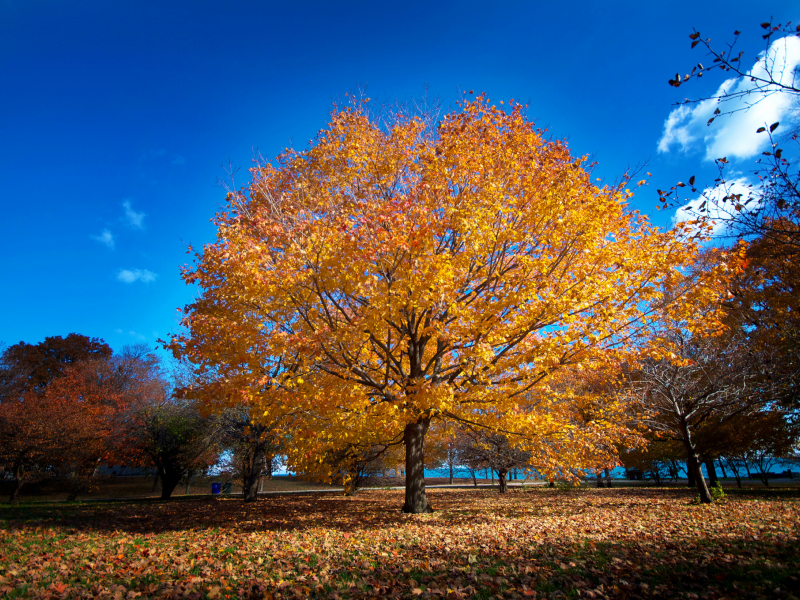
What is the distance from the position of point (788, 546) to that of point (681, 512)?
502 cm

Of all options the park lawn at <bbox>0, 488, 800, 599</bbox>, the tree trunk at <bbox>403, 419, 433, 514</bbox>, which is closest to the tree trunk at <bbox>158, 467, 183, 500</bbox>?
the park lawn at <bbox>0, 488, 800, 599</bbox>

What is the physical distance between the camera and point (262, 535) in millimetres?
7000

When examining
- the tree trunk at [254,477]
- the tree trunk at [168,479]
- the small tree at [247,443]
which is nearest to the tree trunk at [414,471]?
the small tree at [247,443]

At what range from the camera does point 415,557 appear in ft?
17.0

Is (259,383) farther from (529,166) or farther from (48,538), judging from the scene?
(529,166)

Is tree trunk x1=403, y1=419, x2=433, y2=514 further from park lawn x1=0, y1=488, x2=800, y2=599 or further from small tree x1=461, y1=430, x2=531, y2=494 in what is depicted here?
small tree x1=461, y1=430, x2=531, y2=494

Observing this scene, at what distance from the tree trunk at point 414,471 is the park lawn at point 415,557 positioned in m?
0.45

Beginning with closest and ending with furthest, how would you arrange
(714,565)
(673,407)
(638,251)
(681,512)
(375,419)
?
(714,565) < (638,251) < (375,419) < (681,512) < (673,407)

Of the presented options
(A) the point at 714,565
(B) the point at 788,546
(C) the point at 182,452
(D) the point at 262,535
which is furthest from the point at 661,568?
(C) the point at 182,452

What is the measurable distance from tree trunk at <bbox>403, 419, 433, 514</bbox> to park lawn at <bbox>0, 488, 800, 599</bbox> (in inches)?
17.8

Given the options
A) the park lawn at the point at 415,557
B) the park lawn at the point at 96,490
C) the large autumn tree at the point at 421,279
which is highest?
the large autumn tree at the point at 421,279

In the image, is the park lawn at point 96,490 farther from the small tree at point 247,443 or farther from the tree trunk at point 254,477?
the tree trunk at point 254,477

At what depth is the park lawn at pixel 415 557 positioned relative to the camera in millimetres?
3920

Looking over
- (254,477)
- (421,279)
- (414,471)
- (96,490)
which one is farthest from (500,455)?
(96,490)
